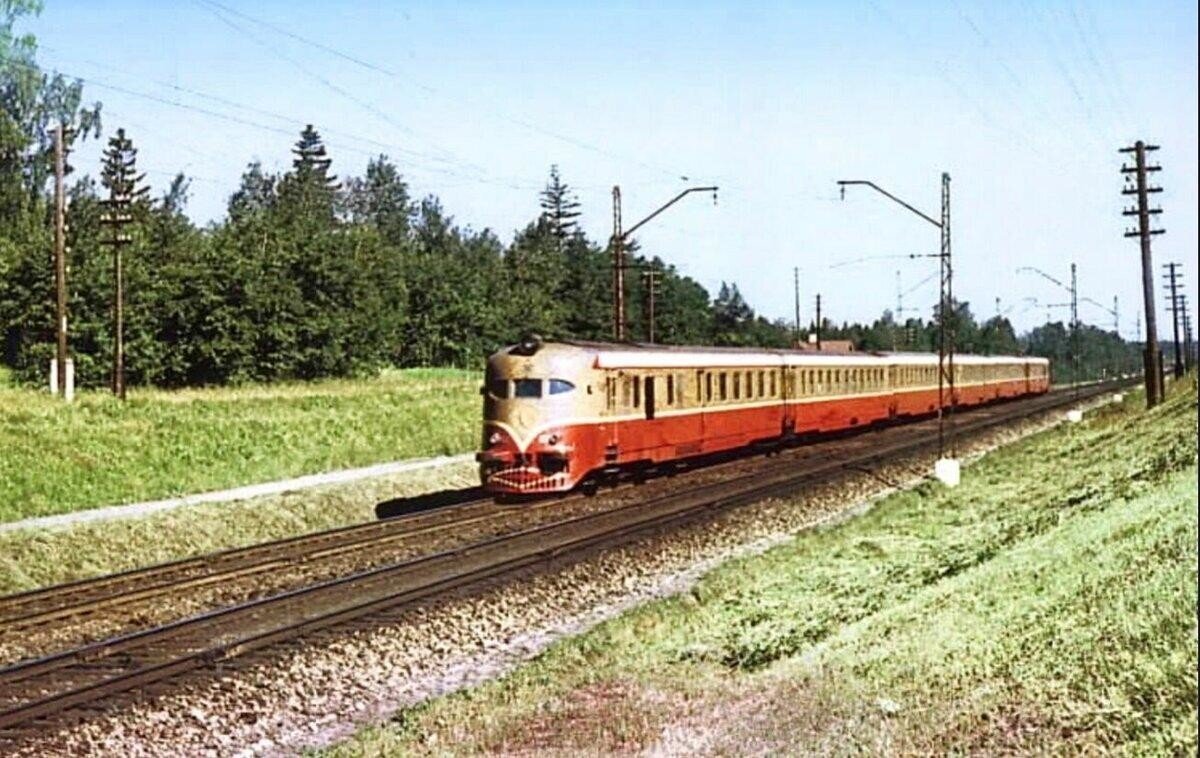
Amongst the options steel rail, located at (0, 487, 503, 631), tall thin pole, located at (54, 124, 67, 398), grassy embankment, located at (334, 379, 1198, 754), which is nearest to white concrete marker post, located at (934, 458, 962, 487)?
steel rail, located at (0, 487, 503, 631)

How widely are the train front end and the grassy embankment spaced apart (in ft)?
23.0

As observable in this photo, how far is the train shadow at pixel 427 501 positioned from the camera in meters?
28.9

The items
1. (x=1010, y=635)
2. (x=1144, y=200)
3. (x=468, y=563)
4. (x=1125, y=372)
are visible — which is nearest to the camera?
(x=1010, y=635)

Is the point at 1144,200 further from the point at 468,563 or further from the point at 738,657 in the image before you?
the point at 738,657

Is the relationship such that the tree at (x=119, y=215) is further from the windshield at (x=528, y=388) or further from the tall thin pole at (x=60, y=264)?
the windshield at (x=528, y=388)

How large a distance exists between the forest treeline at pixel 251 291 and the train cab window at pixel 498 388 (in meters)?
20.6

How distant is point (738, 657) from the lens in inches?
512

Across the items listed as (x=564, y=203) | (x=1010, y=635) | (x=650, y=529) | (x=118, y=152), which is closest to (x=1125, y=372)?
(x=564, y=203)

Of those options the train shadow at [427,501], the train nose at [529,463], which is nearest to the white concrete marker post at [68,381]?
the train shadow at [427,501]

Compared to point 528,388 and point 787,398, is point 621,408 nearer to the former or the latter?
point 528,388

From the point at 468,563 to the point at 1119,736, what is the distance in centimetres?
1252

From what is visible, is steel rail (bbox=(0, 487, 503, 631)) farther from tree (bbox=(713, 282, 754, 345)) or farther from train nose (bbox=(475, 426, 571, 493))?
tree (bbox=(713, 282, 754, 345))

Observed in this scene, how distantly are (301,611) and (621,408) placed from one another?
1141 cm

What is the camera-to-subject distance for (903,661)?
10719 mm
